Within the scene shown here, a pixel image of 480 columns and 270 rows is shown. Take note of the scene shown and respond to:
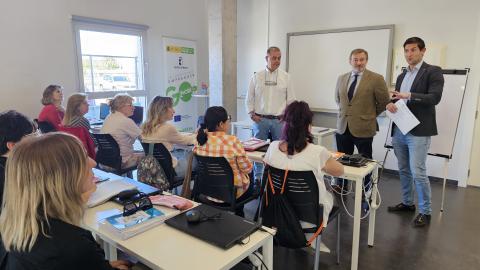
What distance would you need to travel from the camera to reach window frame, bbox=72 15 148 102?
439 cm

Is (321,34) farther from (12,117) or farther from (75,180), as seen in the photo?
(75,180)

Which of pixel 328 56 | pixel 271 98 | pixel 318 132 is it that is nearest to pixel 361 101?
pixel 318 132

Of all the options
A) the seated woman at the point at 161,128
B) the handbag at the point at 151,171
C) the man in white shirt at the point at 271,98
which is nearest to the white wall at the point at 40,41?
the seated woman at the point at 161,128

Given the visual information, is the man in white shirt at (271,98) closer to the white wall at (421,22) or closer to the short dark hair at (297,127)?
the white wall at (421,22)

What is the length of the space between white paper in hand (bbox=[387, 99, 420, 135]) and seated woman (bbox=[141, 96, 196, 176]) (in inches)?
76.1

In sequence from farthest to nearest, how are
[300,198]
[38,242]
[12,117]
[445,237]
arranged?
[445,237], [300,198], [12,117], [38,242]

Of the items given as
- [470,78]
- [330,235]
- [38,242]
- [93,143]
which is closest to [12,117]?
[38,242]

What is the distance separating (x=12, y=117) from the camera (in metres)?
1.81

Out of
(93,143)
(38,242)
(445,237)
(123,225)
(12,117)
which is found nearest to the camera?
(38,242)

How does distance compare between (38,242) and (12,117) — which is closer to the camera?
(38,242)

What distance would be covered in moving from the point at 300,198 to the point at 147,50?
409 cm

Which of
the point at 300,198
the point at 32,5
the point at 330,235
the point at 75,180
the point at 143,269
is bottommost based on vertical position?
the point at 330,235

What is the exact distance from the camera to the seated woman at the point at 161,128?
2.81 metres

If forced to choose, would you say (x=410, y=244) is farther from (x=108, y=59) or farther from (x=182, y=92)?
(x=108, y=59)
